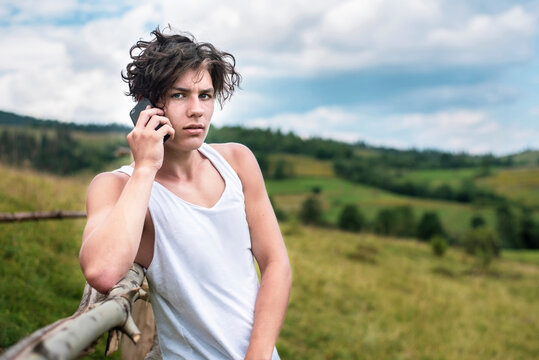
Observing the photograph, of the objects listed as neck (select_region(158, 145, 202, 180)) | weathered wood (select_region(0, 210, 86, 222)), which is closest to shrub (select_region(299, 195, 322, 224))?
weathered wood (select_region(0, 210, 86, 222))

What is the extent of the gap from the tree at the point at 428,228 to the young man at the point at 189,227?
7491 cm

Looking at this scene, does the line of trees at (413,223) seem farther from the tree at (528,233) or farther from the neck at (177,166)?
the neck at (177,166)

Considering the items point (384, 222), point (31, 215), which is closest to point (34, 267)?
point (31, 215)

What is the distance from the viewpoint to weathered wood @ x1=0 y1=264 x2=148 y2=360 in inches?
34.4

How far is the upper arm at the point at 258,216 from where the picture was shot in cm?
221

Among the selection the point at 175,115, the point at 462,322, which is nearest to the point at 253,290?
the point at 175,115

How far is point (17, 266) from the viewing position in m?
5.15

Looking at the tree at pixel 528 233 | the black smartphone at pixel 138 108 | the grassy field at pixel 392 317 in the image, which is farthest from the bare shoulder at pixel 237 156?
the tree at pixel 528 233

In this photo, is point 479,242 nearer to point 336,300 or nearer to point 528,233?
point 336,300

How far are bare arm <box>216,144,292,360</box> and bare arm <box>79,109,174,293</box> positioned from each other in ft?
1.71

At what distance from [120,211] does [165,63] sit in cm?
69

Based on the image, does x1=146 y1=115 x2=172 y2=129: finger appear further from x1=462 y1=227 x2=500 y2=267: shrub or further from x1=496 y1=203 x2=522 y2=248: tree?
x1=496 y1=203 x2=522 y2=248: tree

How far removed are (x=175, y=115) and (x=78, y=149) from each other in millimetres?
19938

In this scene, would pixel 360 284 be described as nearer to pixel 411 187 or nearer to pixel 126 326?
pixel 126 326
